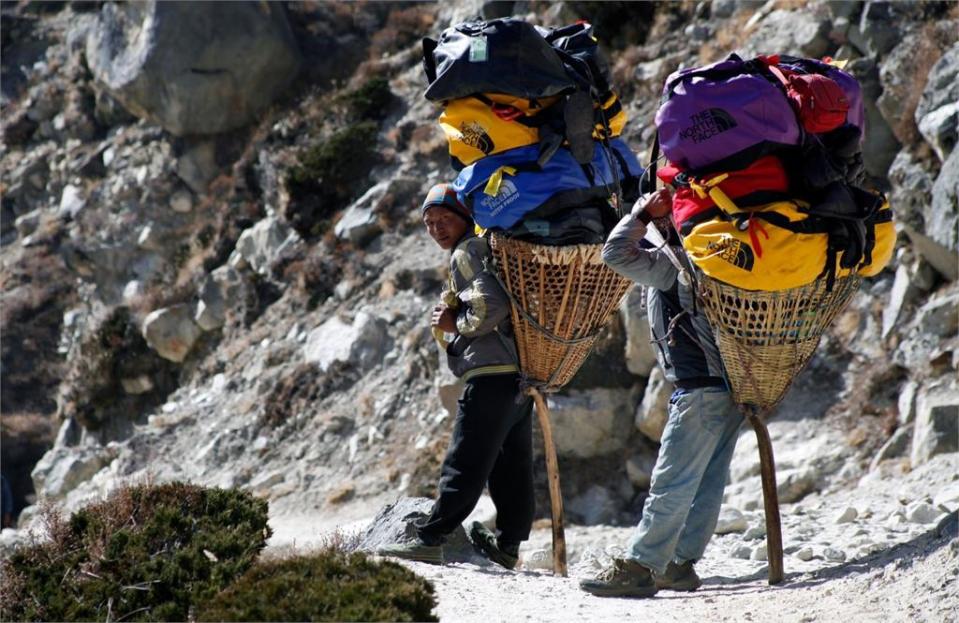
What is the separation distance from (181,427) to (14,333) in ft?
24.8

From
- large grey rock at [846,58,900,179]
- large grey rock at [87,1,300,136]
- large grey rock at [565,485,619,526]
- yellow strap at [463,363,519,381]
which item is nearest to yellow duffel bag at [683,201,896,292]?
yellow strap at [463,363,519,381]

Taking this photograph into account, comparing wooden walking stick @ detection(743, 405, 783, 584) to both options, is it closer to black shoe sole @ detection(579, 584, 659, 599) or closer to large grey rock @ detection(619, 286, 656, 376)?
black shoe sole @ detection(579, 584, 659, 599)

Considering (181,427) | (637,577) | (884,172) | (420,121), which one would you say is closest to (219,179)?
(420,121)

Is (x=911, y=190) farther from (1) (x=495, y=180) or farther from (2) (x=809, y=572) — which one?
(1) (x=495, y=180)

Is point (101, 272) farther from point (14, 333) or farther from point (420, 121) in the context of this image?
point (420, 121)

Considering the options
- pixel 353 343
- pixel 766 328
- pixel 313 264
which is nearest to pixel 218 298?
pixel 313 264

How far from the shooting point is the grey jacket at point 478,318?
509 cm

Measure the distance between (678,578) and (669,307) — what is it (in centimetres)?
119

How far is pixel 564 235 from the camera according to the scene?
16.4 ft

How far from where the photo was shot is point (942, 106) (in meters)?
9.04

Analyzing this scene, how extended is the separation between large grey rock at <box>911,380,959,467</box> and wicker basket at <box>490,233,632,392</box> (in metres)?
3.39

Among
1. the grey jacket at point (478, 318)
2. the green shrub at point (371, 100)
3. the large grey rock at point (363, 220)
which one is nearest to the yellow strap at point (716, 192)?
the grey jacket at point (478, 318)

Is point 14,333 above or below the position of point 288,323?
below

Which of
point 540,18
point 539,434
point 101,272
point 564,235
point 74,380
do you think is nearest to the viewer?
point 564,235
